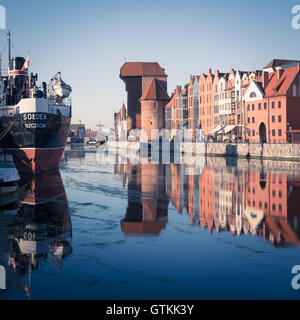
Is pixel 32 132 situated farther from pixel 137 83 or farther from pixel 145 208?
pixel 137 83

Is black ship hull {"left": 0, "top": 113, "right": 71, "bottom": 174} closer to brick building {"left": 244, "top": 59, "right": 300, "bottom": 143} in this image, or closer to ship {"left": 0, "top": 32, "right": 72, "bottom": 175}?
ship {"left": 0, "top": 32, "right": 72, "bottom": 175}

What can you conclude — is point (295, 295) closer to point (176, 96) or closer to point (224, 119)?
point (224, 119)

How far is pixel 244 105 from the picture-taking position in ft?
247

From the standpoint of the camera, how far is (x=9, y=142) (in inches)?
1693

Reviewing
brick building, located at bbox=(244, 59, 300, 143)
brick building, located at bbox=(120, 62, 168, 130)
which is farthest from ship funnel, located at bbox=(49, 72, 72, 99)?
brick building, located at bbox=(120, 62, 168, 130)

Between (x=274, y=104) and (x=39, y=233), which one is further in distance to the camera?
(x=274, y=104)

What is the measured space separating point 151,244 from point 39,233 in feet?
15.1

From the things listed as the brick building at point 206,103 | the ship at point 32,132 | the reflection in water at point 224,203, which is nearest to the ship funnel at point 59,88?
the ship at point 32,132

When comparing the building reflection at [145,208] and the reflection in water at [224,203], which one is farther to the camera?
the building reflection at [145,208]

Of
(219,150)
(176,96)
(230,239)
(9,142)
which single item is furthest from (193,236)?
(176,96)

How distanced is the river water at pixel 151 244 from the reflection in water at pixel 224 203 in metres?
0.05

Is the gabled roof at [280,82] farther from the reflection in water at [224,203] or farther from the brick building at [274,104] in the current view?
the reflection in water at [224,203]

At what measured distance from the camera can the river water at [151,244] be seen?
37.0 feet

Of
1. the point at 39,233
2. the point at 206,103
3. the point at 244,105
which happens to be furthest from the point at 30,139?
the point at 206,103
